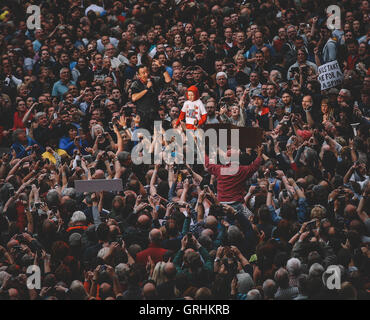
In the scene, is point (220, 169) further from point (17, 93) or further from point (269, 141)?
point (17, 93)

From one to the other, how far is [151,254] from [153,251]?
0.23 feet

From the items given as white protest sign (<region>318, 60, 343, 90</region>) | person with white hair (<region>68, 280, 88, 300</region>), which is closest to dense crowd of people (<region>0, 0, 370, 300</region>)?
person with white hair (<region>68, 280, 88, 300</region>)

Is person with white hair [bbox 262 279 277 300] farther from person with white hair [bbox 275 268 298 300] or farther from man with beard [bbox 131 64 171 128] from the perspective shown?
man with beard [bbox 131 64 171 128]

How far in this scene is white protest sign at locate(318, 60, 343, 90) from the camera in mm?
17953

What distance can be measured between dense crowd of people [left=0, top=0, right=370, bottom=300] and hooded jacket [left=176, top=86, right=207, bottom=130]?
0.04 meters

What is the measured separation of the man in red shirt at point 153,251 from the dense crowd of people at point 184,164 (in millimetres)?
16

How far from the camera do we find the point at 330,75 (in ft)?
58.9
